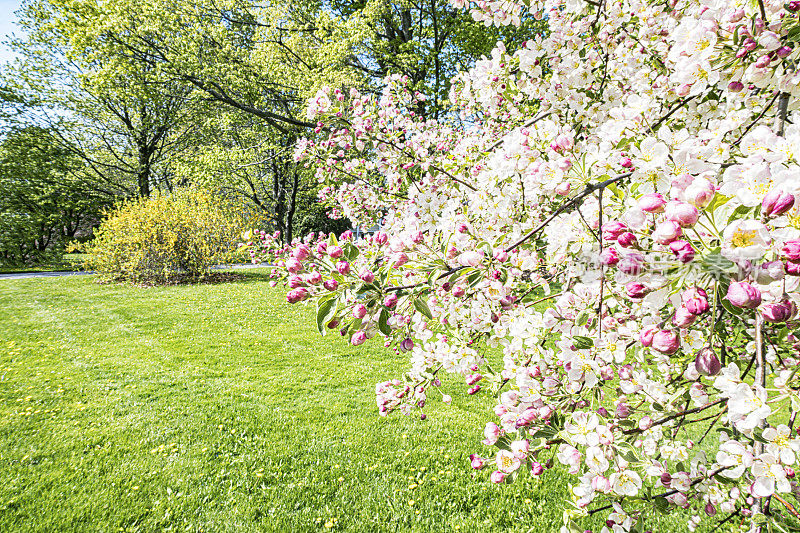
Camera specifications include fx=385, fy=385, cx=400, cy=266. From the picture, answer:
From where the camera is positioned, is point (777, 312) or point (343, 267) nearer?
point (777, 312)

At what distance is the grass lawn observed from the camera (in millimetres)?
2703

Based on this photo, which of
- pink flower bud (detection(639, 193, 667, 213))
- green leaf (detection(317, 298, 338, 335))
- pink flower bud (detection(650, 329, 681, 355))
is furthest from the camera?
green leaf (detection(317, 298, 338, 335))

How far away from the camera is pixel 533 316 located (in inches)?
64.8

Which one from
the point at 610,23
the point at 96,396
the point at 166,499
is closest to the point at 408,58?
the point at 610,23

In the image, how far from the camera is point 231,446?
346 cm

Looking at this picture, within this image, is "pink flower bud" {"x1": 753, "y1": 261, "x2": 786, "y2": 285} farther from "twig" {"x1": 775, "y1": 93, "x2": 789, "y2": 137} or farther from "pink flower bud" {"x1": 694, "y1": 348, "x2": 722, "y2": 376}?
"twig" {"x1": 775, "y1": 93, "x2": 789, "y2": 137}

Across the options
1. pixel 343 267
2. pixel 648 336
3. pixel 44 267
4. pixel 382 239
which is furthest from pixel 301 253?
pixel 44 267

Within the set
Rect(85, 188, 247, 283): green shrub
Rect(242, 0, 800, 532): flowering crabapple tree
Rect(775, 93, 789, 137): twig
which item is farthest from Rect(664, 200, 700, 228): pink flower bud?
Rect(85, 188, 247, 283): green shrub

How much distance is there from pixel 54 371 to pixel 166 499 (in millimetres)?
A: 3463

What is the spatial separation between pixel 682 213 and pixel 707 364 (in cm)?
44

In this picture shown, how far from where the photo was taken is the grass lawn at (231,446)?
270 cm

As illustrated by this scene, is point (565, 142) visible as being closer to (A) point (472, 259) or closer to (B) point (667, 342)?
(A) point (472, 259)

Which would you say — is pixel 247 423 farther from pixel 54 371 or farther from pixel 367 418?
pixel 54 371

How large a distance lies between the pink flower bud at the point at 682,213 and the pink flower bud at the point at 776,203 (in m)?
0.08
